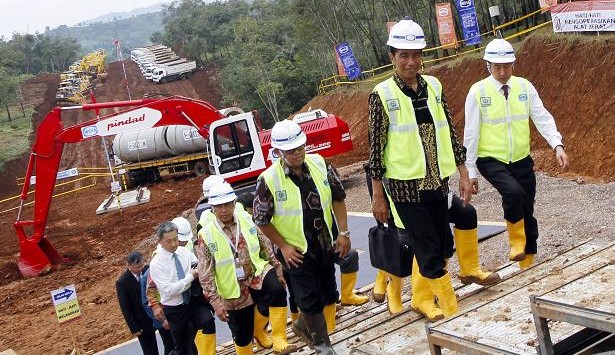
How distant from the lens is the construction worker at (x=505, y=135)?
20.3 ft

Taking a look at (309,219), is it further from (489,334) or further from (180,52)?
(180,52)

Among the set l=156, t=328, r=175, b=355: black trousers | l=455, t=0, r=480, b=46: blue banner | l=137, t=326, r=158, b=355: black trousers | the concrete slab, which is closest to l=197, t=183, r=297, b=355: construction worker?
l=156, t=328, r=175, b=355: black trousers

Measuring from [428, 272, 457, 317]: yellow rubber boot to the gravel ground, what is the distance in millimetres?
1765

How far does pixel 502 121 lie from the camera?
6227 millimetres

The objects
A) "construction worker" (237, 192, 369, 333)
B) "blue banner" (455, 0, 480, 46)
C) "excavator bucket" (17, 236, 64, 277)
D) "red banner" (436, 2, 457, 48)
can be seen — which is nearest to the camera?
"construction worker" (237, 192, 369, 333)

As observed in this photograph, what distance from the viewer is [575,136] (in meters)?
17.5

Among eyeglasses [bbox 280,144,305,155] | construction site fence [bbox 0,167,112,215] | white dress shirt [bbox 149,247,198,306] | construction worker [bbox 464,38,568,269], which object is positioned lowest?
construction site fence [bbox 0,167,112,215]

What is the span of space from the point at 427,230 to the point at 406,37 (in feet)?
4.45

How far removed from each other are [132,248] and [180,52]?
6746 centimetres

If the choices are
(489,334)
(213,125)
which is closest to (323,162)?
(489,334)

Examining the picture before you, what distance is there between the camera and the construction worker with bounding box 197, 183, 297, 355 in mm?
6418

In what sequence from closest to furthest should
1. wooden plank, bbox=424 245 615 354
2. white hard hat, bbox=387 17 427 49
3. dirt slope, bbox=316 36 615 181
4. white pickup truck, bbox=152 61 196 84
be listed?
wooden plank, bbox=424 245 615 354, white hard hat, bbox=387 17 427 49, dirt slope, bbox=316 36 615 181, white pickup truck, bbox=152 61 196 84

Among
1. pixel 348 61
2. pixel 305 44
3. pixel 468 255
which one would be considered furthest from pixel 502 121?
pixel 305 44

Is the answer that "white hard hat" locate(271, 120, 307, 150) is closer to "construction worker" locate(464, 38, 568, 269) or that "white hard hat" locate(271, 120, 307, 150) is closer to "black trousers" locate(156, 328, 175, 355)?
"construction worker" locate(464, 38, 568, 269)
